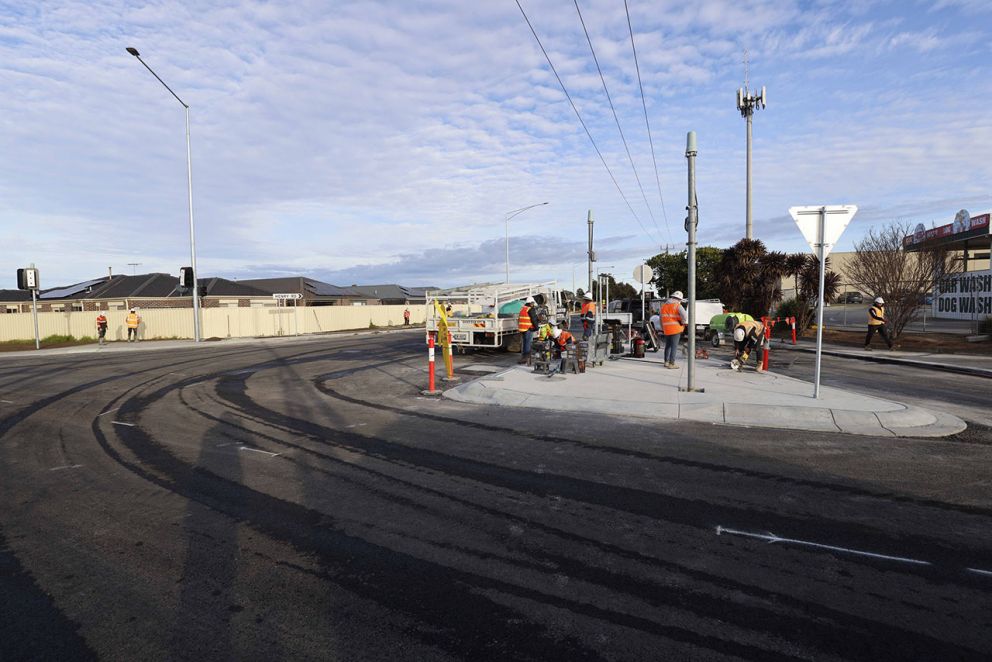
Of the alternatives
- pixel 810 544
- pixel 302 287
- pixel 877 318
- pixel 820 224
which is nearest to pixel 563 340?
pixel 820 224

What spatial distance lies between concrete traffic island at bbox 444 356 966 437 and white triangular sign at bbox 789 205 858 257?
2464 millimetres

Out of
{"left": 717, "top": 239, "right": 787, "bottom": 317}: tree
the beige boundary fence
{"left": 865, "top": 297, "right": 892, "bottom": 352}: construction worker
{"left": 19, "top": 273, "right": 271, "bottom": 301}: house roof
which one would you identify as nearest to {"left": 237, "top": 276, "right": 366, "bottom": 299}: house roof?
{"left": 19, "top": 273, "right": 271, "bottom": 301}: house roof

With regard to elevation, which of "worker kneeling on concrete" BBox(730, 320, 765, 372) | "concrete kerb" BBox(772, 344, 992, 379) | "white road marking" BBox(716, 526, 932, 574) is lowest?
"white road marking" BBox(716, 526, 932, 574)

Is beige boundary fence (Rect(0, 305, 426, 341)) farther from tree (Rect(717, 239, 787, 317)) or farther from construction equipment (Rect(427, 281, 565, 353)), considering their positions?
tree (Rect(717, 239, 787, 317))

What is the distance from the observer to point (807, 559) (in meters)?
3.80

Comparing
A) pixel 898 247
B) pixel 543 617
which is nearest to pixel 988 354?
pixel 898 247

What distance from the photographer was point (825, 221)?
8938 millimetres

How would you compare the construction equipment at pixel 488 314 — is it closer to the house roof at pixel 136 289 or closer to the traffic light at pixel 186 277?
the traffic light at pixel 186 277

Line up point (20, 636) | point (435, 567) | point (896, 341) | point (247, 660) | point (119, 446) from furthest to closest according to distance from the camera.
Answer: point (896, 341) → point (119, 446) → point (435, 567) → point (20, 636) → point (247, 660)

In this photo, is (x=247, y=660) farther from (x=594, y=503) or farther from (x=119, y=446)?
(x=119, y=446)

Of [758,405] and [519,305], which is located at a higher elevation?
[519,305]

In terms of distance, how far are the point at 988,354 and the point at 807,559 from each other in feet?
55.3

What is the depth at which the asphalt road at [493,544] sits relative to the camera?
2.96m

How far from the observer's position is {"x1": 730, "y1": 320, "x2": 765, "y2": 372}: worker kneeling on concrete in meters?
12.4
